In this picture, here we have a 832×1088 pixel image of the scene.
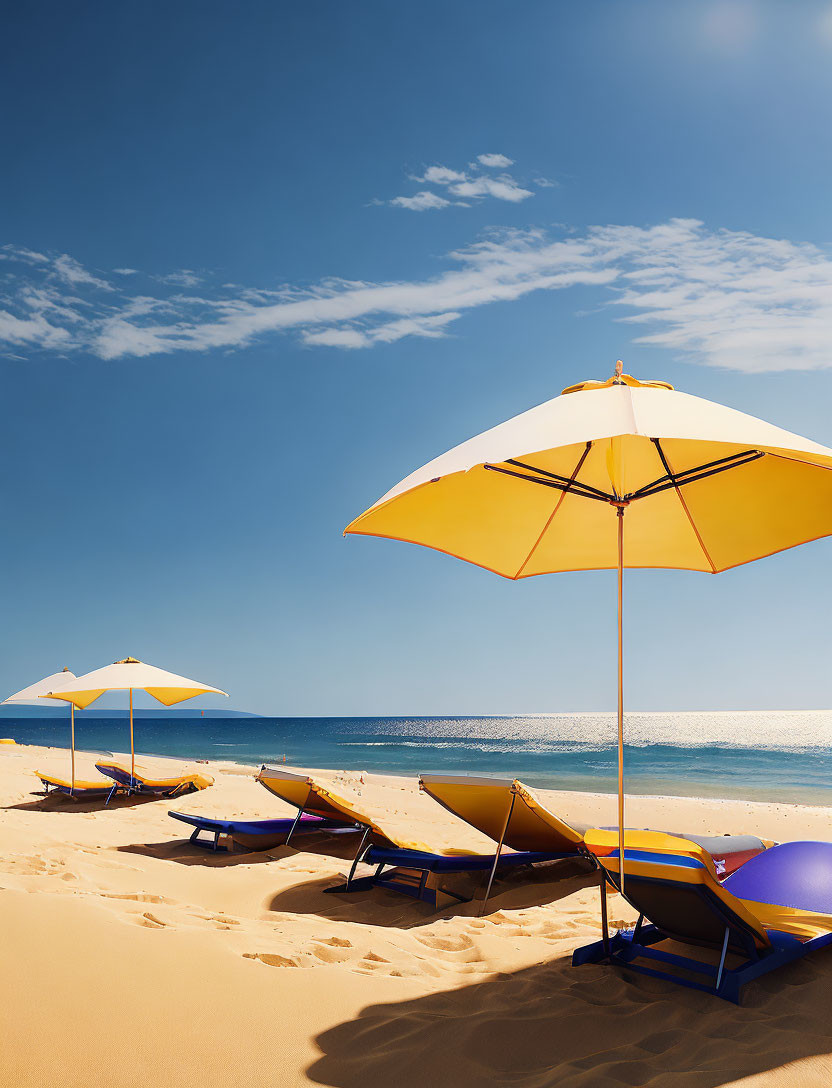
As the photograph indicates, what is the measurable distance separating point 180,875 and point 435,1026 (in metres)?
3.55

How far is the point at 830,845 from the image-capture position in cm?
380

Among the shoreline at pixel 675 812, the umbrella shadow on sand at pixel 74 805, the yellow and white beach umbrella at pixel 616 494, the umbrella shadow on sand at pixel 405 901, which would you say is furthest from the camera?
the shoreline at pixel 675 812

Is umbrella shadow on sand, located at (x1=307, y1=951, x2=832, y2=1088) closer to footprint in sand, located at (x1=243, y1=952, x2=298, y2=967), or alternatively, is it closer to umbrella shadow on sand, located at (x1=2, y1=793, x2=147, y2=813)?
footprint in sand, located at (x1=243, y1=952, x2=298, y2=967)

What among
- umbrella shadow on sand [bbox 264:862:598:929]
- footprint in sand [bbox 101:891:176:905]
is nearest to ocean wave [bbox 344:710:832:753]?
umbrella shadow on sand [bbox 264:862:598:929]

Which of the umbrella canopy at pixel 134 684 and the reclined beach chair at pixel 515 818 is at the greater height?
the umbrella canopy at pixel 134 684

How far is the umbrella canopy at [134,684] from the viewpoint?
9695mm

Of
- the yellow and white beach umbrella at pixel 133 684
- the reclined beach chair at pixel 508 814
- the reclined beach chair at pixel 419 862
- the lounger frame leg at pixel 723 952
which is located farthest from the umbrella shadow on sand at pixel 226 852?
the lounger frame leg at pixel 723 952

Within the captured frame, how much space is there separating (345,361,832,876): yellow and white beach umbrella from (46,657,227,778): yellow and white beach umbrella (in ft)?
23.3

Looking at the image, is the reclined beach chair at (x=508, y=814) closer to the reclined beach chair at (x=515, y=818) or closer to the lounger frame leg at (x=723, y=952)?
the reclined beach chair at (x=515, y=818)

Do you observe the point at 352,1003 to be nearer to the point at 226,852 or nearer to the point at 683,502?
the point at 683,502

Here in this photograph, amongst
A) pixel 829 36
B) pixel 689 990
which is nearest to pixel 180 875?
pixel 689 990

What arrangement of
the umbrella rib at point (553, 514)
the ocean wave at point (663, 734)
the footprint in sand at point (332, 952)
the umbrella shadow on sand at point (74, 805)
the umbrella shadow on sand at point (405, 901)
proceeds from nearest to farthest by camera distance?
1. the footprint in sand at point (332, 952)
2. the umbrella rib at point (553, 514)
3. the umbrella shadow on sand at point (405, 901)
4. the umbrella shadow on sand at point (74, 805)
5. the ocean wave at point (663, 734)

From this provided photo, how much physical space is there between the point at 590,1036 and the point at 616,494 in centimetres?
245

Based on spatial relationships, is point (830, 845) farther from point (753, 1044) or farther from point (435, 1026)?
point (435, 1026)
